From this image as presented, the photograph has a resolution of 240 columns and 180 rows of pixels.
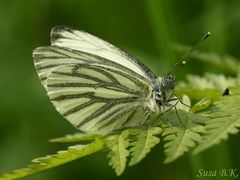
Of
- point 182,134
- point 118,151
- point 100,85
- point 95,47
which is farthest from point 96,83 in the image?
point 182,134

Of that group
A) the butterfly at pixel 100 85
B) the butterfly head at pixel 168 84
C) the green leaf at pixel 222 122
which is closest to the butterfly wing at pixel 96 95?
the butterfly at pixel 100 85

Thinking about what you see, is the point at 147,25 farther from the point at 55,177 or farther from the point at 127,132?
the point at 127,132

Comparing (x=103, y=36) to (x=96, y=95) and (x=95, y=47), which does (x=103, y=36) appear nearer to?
(x=95, y=47)

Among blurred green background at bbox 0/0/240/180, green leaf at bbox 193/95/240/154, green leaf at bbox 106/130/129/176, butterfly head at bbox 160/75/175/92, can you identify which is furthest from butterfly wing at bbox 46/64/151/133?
blurred green background at bbox 0/0/240/180

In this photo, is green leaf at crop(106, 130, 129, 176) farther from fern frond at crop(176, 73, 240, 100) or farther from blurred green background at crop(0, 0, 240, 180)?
blurred green background at crop(0, 0, 240, 180)

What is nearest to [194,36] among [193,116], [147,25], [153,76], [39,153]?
[147,25]

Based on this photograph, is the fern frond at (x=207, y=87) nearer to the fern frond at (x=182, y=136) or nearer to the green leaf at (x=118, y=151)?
the fern frond at (x=182, y=136)
